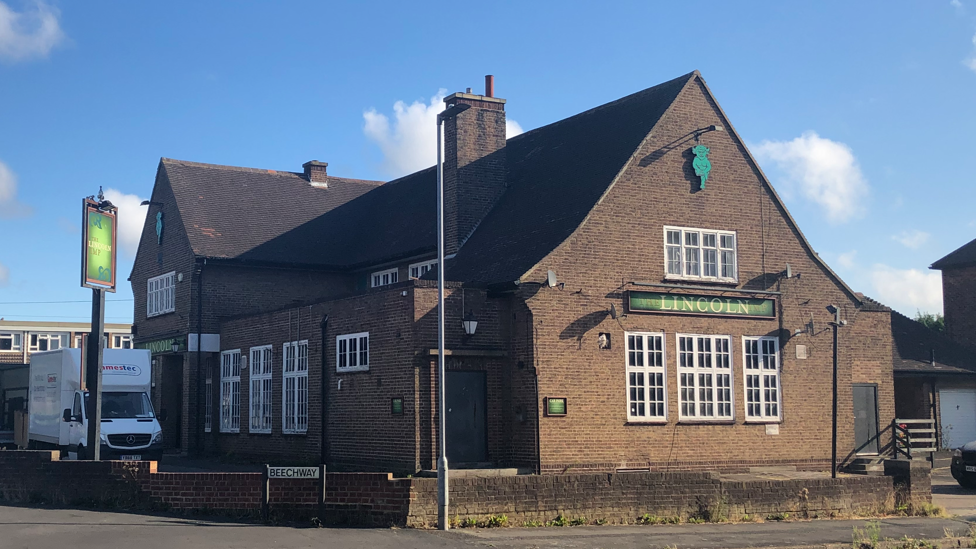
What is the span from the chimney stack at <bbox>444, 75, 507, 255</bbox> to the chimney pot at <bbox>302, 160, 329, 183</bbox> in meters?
11.4

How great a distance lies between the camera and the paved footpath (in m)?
14.3

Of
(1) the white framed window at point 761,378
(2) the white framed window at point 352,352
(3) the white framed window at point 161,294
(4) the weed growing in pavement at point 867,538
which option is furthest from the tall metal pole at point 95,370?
(1) the white framed window at point 761,378

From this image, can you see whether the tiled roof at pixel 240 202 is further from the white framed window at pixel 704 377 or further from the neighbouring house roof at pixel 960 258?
the neighbouring house roof at pixel 960 258

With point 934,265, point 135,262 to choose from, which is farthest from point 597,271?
point 934,265

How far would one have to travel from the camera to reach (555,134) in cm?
2969

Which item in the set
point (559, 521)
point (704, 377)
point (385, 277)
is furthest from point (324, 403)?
point (704, 377)

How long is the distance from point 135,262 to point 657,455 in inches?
889

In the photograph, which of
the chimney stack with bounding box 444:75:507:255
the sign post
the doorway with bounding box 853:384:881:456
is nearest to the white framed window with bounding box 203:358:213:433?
the chimney stack with bounding box 444:75:507:255

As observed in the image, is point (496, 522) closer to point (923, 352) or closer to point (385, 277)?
point (385, 277)

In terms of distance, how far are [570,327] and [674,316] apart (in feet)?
9.98

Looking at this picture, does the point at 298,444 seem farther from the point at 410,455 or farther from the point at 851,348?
the point at 851,348

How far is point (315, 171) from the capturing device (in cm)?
3856

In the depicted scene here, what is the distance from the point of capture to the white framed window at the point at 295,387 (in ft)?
84.5

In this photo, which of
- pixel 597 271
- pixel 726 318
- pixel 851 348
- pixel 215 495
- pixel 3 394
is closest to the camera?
pixel 215 495
